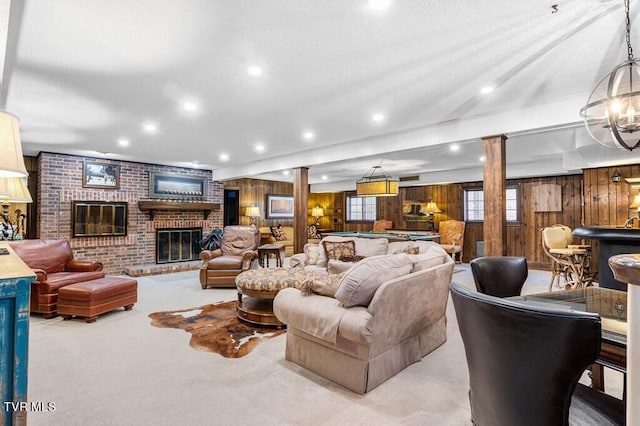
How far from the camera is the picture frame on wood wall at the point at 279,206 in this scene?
10.2 meters

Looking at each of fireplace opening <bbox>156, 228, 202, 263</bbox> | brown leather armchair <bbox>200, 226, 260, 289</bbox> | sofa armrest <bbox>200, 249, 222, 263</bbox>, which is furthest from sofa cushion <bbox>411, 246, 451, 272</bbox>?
fireplace opening <bbox>156, 228, 202, 263</bbox>

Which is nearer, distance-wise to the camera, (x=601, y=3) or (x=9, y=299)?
(x=9, y=299)

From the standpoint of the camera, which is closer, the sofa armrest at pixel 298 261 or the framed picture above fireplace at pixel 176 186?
the sofa armrest at pixel 298 261

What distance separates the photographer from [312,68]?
2.79 m

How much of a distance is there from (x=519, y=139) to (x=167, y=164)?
719 centimetres

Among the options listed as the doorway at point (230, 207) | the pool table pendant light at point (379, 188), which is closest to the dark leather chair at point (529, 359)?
the pool table pendant light at point (379, 188)

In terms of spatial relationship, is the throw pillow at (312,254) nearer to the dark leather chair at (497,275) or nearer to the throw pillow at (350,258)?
the throw pillow at (350,258)

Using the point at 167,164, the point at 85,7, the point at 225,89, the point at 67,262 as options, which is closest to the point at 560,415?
the point at 85,7

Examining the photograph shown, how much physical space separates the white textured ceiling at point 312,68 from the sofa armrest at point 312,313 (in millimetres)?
1917

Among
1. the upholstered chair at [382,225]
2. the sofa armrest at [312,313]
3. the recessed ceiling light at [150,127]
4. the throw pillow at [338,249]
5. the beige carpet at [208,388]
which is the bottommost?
the beige carpet at [208,388]

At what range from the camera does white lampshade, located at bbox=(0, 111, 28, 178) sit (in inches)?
51.6

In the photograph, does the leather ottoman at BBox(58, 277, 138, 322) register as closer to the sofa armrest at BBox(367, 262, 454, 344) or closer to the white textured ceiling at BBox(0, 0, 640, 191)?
the white textured ceiling at BBox(0, 0, 640, 191)

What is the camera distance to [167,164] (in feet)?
25.3

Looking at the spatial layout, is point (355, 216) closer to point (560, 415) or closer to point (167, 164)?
point (167, 164)
